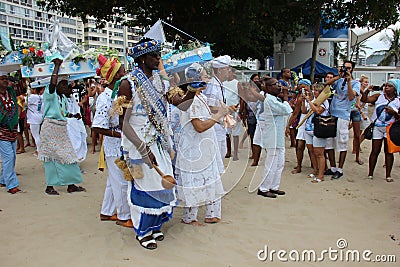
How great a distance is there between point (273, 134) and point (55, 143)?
3.08 m

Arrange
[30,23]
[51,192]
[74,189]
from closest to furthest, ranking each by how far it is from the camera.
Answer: [51,192] < [74,189] < [30,23]

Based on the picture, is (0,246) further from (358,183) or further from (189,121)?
(358,183)

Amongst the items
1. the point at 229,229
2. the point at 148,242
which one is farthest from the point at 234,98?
the point at 148,242

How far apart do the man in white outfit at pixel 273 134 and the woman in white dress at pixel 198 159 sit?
4.13 ft

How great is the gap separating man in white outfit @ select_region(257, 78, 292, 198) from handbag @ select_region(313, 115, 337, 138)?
0.93 metres

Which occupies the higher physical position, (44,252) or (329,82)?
(329,82)

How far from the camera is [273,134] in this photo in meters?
5.09

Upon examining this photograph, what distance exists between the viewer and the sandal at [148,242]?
139 inches

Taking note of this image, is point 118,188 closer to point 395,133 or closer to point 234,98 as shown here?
point 234,98

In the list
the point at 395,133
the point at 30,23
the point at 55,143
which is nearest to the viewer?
the point at 395,133

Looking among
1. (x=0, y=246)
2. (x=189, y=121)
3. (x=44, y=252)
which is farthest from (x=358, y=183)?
(x=0, y=246)

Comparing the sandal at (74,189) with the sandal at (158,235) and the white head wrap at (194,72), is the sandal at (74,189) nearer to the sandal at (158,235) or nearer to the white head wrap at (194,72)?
the sandal at (158,235)

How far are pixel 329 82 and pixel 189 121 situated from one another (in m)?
3.08

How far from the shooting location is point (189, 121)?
386 cm
